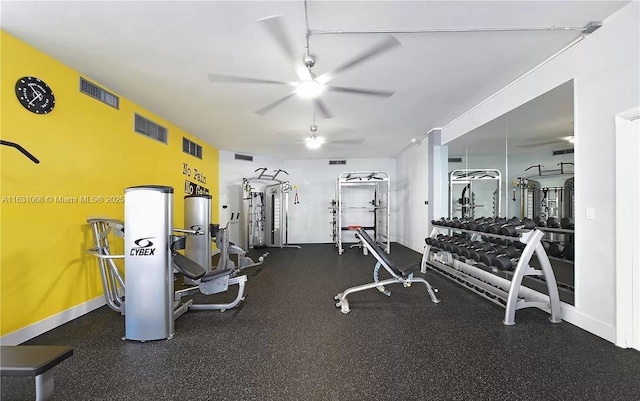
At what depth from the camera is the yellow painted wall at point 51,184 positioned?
2.29 m

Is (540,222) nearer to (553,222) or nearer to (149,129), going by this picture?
(553,222)

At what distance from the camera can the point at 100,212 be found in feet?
10.5

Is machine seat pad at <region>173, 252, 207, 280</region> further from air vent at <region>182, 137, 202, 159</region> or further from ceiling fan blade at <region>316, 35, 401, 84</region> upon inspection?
air vent at <region>182, 137, 202, 159</region>

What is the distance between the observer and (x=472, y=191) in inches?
176

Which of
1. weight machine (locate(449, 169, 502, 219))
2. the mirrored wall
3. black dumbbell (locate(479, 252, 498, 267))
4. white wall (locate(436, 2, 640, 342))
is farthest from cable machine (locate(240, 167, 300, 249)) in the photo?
white wall (locate(436, 2, 640, 342))

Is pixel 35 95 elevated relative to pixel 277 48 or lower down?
lower down

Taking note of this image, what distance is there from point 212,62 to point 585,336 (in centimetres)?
416

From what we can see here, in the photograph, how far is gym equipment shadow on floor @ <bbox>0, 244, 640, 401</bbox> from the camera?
1685mm

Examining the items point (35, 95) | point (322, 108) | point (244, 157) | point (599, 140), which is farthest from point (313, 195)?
point (599, 140)

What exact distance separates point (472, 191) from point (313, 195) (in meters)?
4.60

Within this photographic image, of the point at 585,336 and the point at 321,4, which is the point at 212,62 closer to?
the point at 321,4

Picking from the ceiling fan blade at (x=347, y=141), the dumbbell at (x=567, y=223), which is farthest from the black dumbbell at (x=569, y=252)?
the ceiling fan blade at (x=347, y=141)

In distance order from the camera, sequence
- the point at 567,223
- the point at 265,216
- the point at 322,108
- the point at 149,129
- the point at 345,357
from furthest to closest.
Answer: the point at 265,216, the point at 149,129, the point at 322,108, the point at 567,223, the point at 345,357

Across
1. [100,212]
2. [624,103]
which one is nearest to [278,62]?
[100,212]
